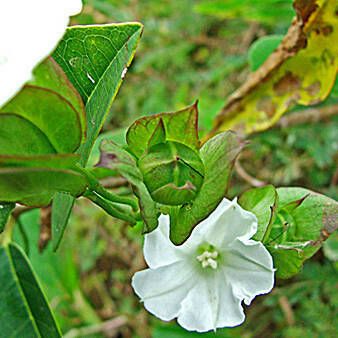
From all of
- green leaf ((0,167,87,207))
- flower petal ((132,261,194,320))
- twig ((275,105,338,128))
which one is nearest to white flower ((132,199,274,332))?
flower petal ((132,261,194,320))

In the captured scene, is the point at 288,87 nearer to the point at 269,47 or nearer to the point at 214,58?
the point at 269,47

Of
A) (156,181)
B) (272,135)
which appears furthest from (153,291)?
(272,135)

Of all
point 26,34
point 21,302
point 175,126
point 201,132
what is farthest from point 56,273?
point 26,34

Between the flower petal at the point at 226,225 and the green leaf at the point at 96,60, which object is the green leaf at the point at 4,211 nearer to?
the green leaf at the point at 96,60

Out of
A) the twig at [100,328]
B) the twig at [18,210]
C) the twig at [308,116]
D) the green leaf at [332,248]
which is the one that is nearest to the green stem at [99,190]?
the twig at [18,210]

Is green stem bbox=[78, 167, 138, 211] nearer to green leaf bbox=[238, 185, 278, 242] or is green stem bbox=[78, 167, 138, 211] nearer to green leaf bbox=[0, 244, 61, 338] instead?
green leaf bbox=[238, 185, 278, 242]
